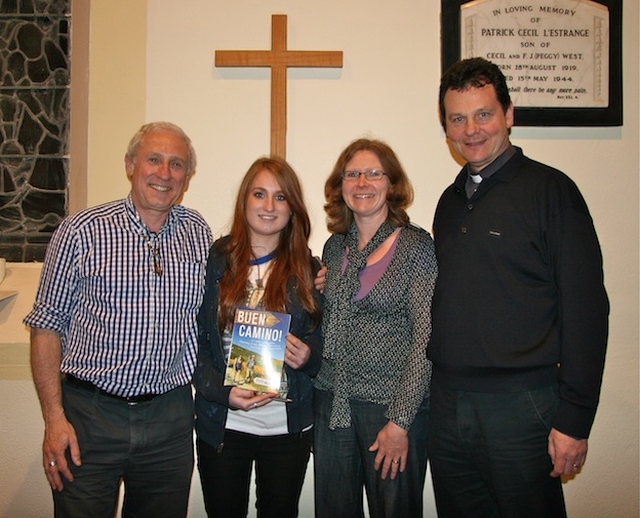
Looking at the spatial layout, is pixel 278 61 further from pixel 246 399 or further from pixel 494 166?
pixel 246 399

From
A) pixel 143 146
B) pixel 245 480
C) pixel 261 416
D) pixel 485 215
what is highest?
pixel 143 146

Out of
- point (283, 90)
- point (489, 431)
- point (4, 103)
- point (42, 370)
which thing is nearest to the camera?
point (489, 431)

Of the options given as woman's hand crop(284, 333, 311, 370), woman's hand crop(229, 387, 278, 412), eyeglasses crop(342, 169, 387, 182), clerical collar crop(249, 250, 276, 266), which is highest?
eyeglasses crop(342, 169, 387, 182)

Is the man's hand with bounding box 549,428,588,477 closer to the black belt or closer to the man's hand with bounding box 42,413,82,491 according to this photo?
the black belt

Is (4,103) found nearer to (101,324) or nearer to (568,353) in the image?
(101,324)

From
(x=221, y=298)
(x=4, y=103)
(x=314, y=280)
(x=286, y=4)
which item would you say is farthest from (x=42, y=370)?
(x=286, y=4)

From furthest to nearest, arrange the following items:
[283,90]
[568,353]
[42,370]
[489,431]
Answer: [283,90] → [42,370] → [489,431] → [568,353]

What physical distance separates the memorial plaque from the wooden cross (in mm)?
677

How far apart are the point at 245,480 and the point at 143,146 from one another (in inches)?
52.1

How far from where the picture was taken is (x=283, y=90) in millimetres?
2559

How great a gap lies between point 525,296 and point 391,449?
695 mm

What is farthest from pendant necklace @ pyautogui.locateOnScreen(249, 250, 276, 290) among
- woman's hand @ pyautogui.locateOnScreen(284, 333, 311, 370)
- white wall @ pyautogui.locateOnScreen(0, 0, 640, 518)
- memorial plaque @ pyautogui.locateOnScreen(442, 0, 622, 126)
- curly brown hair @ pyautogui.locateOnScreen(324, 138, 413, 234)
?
memorial plaque @ pyautogui.locateOnScreen(442, 0, 622, 126)

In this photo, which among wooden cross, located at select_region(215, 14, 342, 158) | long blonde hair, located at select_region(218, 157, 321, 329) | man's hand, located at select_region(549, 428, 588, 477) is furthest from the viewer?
wooden cross, located at select_region(215, 14, 342, 158)

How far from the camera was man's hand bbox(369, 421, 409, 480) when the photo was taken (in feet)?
5.92
